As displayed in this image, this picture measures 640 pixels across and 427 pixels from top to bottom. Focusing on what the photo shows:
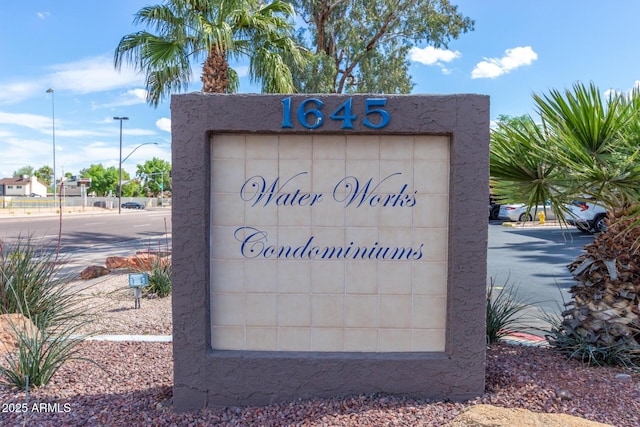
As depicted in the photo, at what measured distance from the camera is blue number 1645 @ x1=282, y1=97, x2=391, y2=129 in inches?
140

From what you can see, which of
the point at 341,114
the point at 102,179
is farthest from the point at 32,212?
the point at 102,179

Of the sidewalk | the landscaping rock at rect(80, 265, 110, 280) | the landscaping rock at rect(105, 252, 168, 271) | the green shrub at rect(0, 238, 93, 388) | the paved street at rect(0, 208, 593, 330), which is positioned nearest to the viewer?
the green shrub at rect(0, 238, 93, 388)

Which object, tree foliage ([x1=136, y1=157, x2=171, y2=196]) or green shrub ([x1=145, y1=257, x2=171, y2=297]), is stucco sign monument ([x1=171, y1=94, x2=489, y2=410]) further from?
tree foliage ([x1=136, y1=157, x2=171, y2=196])

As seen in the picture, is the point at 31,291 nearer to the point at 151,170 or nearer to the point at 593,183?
the point at 593,183

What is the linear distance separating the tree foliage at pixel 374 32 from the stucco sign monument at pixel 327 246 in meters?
14.5

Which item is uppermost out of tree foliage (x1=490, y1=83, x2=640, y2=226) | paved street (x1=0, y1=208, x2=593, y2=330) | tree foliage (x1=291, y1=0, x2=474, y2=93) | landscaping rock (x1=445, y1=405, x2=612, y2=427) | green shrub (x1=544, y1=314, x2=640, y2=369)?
tree foliage (x1=291, y1=0, x2=474, y2=93)

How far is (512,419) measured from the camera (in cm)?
308

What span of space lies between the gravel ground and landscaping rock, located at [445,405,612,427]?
0.15 meters

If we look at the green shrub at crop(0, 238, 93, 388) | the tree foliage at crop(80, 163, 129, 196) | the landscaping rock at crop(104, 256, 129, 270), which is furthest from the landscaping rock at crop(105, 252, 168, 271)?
the tree foliage at crop(80, 163, 129, 196)

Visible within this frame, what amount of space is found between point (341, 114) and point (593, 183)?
7.78ft

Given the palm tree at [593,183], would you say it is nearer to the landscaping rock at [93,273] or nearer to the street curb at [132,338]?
the street curb at [132,338]

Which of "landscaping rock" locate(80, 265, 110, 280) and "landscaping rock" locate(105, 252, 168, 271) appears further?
"landscaping rock" locate(80, 265, 110, 280)

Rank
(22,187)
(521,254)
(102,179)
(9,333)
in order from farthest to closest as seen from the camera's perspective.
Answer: (22,187)
(102,179)
(521,254)
(9,333)

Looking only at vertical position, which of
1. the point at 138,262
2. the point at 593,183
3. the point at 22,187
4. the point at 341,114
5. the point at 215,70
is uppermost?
the point at 22,187
